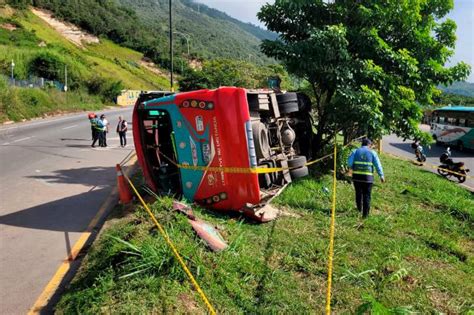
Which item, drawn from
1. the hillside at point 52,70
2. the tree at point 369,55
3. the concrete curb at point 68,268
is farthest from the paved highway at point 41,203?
Answer: the hillside at point 52,70

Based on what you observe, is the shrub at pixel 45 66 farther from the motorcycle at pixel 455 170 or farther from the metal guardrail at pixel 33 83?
the motorcycle at pixel 455 170

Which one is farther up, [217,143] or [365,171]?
[217,143]

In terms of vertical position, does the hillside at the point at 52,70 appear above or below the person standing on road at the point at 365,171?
above

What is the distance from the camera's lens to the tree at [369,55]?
9812 mm

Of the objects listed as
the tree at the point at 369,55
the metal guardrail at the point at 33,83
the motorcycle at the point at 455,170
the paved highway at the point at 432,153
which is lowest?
the paved highway at the point at 432,153

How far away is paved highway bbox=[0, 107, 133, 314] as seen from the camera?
5.44m

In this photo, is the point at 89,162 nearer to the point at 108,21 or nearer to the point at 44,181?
the point at 44,181

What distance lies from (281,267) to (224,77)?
2178 cm

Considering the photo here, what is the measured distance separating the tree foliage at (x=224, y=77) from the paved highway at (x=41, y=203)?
32.8 ft

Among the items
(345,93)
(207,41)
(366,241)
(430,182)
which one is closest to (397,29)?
(345,93)

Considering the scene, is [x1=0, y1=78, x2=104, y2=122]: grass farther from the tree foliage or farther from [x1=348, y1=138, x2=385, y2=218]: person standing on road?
[x1=348, y1=138, x2=385, y2=218]: person standing on road

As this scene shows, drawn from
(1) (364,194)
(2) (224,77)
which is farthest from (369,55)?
(2) (224,77)

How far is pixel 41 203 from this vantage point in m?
8.70

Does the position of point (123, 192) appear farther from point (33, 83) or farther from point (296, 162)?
point (33, 83)
